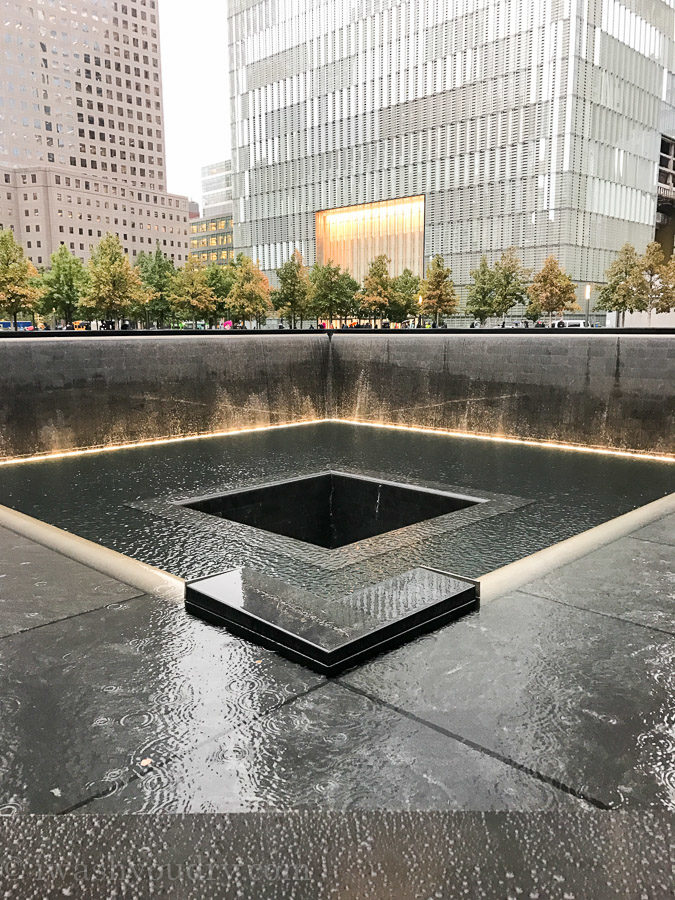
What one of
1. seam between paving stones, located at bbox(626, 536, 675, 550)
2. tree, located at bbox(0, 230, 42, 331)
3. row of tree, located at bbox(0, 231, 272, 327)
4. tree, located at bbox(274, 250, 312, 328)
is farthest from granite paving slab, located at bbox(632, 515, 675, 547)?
tree, located at bbox(274, 250, 312, 328)

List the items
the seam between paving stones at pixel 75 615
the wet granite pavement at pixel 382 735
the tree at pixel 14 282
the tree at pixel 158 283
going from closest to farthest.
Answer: the wet granite pavement at pixel 382 735
the seam between paving stones at pixel 75 615
the tree at pixel 14 282
the tree at pixel 158 283

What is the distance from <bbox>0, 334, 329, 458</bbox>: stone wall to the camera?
1252 cm

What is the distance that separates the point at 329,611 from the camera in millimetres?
4000

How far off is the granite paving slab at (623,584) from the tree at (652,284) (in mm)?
30144

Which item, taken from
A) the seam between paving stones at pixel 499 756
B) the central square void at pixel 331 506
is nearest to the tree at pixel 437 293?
the central square void at pixel 331 506

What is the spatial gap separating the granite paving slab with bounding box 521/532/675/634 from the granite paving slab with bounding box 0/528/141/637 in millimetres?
2912

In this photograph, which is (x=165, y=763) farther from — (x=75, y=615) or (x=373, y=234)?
(x=373, y=234)

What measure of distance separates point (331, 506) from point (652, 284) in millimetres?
28287

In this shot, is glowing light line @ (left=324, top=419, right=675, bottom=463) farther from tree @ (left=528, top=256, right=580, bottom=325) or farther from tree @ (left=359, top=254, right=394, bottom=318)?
tree @ (left=359, top=254, right=394, bottom=318)

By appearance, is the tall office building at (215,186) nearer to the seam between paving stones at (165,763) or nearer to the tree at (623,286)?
the tree at (623,286)

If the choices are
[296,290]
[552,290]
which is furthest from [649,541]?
[296,290]

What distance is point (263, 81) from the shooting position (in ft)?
205

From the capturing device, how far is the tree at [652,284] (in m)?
31.7

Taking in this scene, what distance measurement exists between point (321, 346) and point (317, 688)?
604 inches
